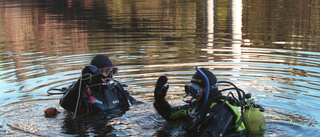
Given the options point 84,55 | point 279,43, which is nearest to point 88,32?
point 84,55

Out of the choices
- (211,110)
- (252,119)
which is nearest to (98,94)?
(211,110)

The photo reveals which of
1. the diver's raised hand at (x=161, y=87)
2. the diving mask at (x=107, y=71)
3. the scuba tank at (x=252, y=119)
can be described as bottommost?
the scuba tank at (x=252, y=119)

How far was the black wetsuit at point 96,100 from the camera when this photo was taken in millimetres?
6023

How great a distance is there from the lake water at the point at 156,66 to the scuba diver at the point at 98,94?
10.1 inches

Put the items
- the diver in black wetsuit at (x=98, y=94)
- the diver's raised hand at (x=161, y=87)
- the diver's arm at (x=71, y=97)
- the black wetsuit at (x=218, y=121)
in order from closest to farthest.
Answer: the black wetsuit at (x=218, y=121) → the diver's raised hand at (x=161, y=87) → the diver's arm at (x=71, y=97) → the diver in black wetsuit at (x=98, y=94)

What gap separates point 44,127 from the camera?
231 inches

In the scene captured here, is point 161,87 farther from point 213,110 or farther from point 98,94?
point 98,94

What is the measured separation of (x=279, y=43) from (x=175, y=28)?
5686mm

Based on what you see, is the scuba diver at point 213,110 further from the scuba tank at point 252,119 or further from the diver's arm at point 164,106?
the diver's arm at point 164,106

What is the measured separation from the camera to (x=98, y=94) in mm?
6379

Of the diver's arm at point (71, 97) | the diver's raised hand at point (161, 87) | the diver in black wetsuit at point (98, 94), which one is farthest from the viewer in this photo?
the diver in black wetsuit at point (98, 94)

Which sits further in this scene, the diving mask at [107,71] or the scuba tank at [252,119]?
the diving mask at [107,71]

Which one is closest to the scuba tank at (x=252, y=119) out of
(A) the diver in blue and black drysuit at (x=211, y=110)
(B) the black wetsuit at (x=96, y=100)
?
(A) the diver in blue and black drysuit at (x=211, y=110)

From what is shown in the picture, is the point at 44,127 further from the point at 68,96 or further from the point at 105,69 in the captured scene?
the point at 105,69
